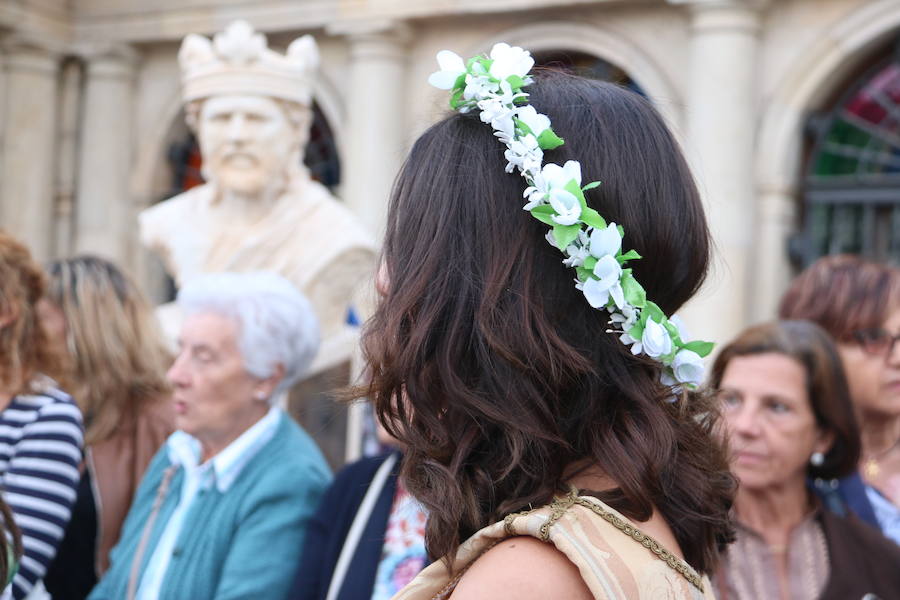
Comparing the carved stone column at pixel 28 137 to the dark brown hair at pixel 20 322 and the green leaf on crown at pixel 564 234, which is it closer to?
the dark brown hair at pixel 20 322

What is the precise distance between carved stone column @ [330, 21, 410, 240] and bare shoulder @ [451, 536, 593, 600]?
8989 millimetres

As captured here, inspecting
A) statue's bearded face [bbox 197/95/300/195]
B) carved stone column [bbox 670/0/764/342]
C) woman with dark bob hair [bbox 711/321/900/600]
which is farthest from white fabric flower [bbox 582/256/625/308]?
carved stone column [bbox 670/0/764/342]

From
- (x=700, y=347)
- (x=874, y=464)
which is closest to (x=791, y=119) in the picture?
(x=874, y=464)

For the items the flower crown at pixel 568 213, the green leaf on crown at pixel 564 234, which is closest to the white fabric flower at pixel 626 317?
the flower crown at pixel 568 213

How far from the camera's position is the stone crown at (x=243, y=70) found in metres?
4.60

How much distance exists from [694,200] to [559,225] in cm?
21

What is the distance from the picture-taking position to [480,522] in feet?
4.12

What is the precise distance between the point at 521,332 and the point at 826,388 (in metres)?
1.62

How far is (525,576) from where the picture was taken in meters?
1.14

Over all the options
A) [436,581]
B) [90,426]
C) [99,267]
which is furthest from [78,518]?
[436,581]

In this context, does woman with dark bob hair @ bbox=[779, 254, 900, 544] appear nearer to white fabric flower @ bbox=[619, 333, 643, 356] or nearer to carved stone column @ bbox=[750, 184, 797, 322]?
white fabric flower @ bbox=[619, 333, 643, 356]

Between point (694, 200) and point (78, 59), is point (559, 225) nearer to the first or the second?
point (694, 200)

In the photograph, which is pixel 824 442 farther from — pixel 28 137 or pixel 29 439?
pixel 28 137

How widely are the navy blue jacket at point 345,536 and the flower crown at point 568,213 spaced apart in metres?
1.38
